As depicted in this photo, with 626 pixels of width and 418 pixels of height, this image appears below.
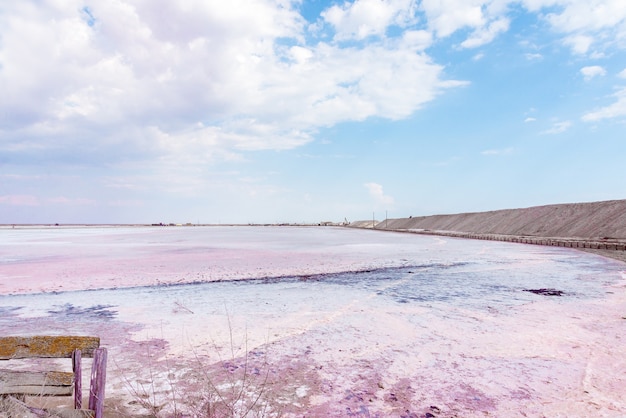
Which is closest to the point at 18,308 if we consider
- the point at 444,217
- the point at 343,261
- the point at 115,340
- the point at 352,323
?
the point at 115,340

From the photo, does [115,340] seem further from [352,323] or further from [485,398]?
[485,398]

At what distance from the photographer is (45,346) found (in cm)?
361

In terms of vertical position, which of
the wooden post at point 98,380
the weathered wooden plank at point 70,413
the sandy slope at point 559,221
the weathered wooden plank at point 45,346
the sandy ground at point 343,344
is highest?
the sandy slope at point 559,221

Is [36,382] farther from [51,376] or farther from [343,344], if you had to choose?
[343,344]

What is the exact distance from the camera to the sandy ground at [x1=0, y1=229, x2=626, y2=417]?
4895 millimetres

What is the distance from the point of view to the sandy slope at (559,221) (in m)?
45.7

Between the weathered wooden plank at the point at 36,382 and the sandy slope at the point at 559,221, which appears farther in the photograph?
the sandy slope at the point at 559,221

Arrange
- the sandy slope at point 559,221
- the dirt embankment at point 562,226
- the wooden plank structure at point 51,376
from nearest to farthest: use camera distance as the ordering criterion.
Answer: the wooden plank structure at point 51,376
the dirt embankment at point 562,226
the sandy slope at point 559,221

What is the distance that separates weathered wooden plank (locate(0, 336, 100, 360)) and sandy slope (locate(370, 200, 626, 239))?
50.9 m

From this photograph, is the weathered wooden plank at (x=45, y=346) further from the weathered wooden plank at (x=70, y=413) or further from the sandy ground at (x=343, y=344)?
the sandy ground at (x=343, y=344)

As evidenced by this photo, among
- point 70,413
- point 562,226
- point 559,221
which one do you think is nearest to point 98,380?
point 70,413

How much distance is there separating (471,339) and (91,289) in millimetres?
12248

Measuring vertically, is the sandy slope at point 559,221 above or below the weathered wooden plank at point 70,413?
above

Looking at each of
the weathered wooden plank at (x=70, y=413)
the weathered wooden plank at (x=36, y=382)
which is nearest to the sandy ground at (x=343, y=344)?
the weathered wooden plank at (x=70, y=413)
